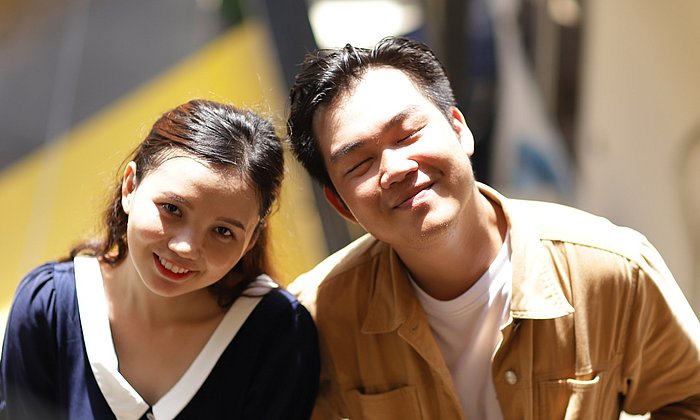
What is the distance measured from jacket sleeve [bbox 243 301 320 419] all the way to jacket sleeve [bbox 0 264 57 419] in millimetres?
390

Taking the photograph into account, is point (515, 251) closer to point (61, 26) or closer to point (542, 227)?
point (542, 227)

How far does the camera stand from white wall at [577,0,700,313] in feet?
10.8

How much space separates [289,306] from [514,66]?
257cm

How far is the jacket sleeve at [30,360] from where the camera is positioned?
6.21 feet

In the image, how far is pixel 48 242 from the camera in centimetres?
344

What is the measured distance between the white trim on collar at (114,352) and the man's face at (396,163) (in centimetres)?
33

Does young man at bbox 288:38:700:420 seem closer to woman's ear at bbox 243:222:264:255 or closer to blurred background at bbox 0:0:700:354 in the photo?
woman's ear at bbox 243:222:264:255

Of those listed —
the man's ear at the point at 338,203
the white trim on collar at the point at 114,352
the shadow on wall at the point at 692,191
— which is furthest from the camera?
the shadow on wall at the point at 692,191

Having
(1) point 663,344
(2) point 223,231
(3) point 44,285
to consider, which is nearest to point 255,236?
(2) point 223,231

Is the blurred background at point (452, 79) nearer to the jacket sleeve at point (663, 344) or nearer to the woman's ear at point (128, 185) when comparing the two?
the woman's ear at point (128, 185)

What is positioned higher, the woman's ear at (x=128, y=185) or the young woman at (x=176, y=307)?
the woman's ear at (x=128, y=185)

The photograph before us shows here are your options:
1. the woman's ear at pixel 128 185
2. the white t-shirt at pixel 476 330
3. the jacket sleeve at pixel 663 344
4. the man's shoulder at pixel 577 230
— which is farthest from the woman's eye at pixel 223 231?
the jacket sleeve at pixel 663 344

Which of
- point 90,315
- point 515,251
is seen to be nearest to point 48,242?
point 90,315

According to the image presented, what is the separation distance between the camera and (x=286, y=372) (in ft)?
6.29
